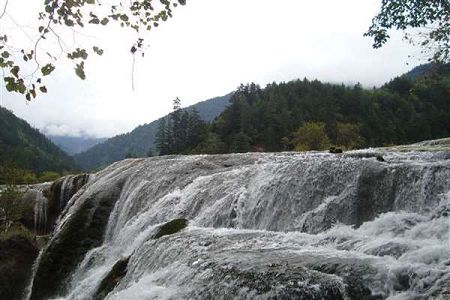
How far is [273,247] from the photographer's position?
10.3 m

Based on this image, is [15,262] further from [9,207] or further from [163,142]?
[163,142]

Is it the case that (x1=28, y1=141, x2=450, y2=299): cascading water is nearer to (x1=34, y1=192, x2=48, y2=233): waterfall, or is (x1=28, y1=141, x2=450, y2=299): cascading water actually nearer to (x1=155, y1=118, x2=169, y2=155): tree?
(x1=34, y1=192, x2=48, y2=233): waterfall

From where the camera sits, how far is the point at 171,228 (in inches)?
551

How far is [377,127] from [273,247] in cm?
9048

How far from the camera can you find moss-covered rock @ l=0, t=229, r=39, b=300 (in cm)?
2177

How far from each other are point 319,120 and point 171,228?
8219 centimetres

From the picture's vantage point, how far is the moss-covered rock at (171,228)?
45.4 ft

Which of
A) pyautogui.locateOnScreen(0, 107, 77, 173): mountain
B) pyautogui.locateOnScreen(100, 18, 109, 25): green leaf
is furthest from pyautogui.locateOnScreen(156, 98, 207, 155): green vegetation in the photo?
pyautogui.locateOnScreen(100, 18, 109, 25): green leaf

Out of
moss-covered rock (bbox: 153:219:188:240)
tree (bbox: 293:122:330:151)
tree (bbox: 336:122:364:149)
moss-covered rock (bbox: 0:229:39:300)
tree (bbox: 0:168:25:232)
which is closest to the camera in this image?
moss-covered rock (bbox: 153:219:188:240)

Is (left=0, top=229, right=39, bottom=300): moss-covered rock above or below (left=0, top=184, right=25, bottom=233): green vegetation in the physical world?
below

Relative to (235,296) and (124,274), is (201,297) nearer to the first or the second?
(235,296)

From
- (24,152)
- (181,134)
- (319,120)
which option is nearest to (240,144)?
(319,120)

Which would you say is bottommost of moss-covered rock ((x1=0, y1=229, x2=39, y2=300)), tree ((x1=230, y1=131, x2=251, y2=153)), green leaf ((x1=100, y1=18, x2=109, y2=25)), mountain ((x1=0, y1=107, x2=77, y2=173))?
moss-covered rock ((x1=0, y1=229, x2=39, y2=300))

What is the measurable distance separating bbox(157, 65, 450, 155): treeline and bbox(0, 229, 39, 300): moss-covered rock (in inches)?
2026
